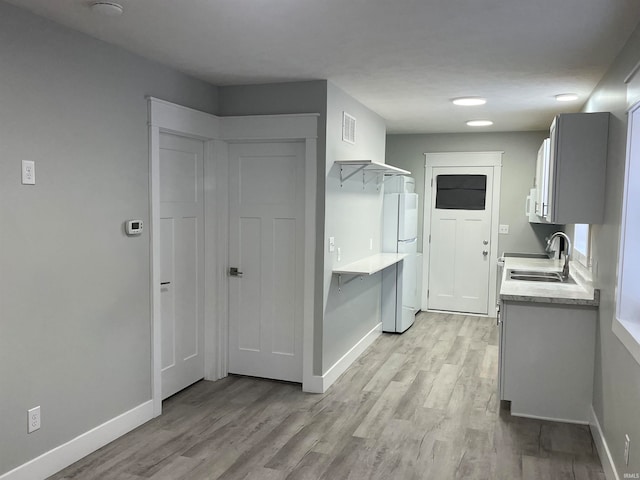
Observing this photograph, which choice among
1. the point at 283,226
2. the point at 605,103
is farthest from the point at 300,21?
the point at 605,103

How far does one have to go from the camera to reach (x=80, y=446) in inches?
120

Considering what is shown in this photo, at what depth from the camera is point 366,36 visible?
9.68 ft

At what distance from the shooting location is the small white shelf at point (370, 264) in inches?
171

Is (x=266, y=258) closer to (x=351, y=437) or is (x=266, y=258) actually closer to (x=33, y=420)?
(x=351, y=437)

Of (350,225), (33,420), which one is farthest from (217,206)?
(33,420)

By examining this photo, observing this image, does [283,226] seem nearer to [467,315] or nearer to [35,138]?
[35,138]

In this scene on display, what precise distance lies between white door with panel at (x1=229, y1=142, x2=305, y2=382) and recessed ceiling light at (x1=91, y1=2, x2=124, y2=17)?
182 cm

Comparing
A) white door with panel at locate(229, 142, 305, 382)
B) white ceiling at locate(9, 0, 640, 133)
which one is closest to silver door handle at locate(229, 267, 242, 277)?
white door with panel at locate(229, 142, 305, 382)

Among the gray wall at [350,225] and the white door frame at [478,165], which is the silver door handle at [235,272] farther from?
the white door frame at [478,165]

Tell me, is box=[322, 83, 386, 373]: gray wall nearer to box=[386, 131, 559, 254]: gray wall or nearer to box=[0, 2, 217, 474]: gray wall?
box=[0, 2, 217, 474]: gray wall

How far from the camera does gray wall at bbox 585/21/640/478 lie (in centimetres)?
250

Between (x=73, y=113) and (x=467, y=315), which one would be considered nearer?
(x=73, y=113)

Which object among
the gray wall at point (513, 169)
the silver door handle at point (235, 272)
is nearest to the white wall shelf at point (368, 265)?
the silver door handle at point (235, 272)

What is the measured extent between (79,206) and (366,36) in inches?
71.7
